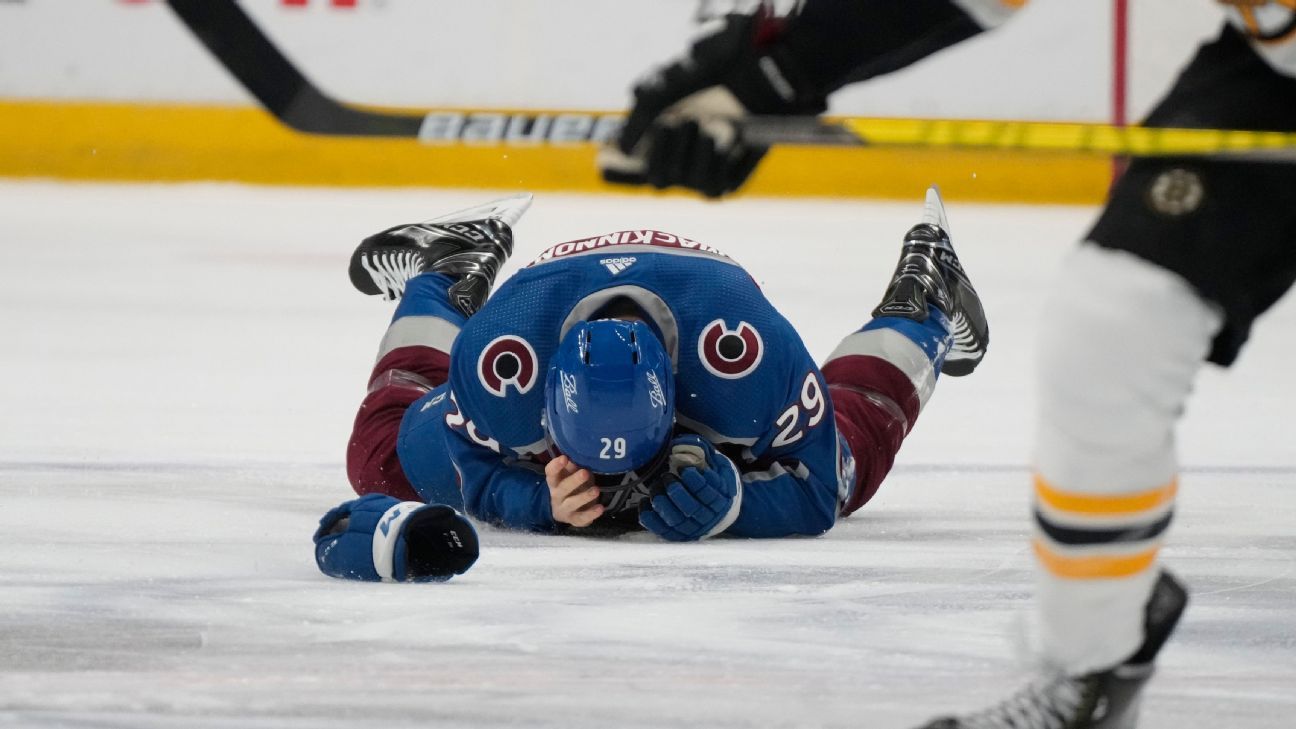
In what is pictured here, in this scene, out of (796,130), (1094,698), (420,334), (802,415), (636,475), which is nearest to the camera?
(796,130)

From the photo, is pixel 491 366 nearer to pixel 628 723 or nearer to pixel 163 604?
pixel 163 604

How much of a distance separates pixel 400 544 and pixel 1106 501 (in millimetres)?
946

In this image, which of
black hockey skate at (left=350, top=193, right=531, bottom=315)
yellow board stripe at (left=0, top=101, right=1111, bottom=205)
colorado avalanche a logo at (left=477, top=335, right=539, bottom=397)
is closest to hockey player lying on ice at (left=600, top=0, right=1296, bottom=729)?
Result: colorado avalanche a logo at (left=477, top=335, right=539, bottom=397)

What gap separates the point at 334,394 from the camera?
376 centimetres

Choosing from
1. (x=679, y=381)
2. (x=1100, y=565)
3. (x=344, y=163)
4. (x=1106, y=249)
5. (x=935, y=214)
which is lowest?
(x=344, y=163)

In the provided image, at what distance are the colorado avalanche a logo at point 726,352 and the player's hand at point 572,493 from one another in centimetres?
21

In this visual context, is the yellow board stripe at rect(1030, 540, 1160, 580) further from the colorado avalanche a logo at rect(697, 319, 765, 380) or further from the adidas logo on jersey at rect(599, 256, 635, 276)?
the adidas logo on jersey at rect(599, 256, 635, 276)

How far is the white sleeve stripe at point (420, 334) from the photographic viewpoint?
3.05 meters

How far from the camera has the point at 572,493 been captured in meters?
2.41

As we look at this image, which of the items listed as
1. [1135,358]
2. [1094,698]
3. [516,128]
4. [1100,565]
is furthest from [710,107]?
[1094,698]

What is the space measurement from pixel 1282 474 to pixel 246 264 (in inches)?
126

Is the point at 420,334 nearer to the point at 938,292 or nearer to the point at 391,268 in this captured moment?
the point at 391,268

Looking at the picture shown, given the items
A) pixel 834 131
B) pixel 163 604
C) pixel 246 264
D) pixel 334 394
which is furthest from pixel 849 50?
pixel 246 264

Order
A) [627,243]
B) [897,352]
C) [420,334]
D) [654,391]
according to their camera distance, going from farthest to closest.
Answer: [420,334] → [897,352] → [627,243] → [654,391]
